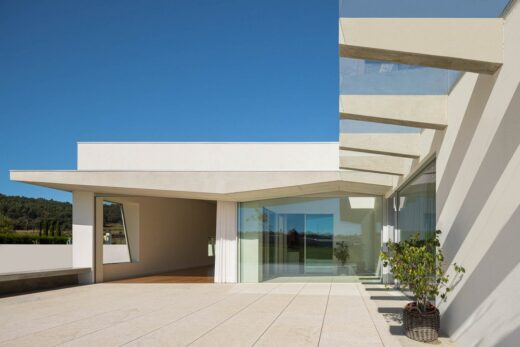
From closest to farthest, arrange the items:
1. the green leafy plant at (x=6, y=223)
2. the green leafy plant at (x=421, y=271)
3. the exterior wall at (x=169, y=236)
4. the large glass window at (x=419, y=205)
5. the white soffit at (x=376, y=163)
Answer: the green leafy plant at (x=421, y=271) → the large glass window at (x=419, y=205) → the white soffit at (x=376, y=163) → the exterior wall at (x=169, y=236) → the green leafy plant at (x=6, y=223)

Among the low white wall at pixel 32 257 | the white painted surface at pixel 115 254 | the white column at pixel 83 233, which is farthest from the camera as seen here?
the low white wall at pixel 32 257

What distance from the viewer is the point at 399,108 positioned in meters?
7.07

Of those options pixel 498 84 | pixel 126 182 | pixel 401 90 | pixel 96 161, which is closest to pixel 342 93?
pixel 401 90

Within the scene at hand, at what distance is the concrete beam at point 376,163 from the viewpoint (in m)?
11.0

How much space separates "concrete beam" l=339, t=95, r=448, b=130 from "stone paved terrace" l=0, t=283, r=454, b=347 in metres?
3.15

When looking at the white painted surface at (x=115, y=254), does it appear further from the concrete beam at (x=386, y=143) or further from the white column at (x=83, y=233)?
the concrete beam at (x=386, y=143)

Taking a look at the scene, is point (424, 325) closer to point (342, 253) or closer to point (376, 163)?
point (376, 163)

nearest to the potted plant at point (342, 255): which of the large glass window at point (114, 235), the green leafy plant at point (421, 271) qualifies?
the large glass window at point (114, 235)

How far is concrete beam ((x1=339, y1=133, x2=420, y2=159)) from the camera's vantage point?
29.6 feet

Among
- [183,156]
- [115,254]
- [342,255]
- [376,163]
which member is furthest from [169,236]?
[376,163]

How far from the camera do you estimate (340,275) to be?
1591 cm

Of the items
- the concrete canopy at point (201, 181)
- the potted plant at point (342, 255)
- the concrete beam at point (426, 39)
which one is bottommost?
the potted plant at point (342, 255)

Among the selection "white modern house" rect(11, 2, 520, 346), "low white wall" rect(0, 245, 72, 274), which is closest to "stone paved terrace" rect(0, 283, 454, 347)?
"white modern house" rect(11, 2, 520, 346)

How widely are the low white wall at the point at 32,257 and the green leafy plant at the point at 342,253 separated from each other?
11.1m
